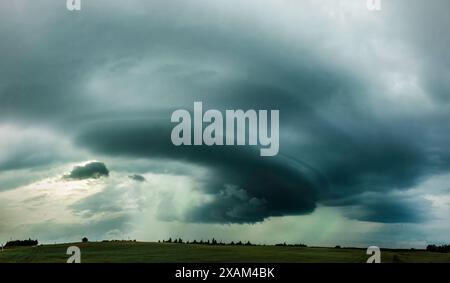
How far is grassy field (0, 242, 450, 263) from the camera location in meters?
15.7

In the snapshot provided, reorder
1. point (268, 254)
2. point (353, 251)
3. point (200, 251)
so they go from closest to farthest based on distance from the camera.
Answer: point (353, 251)
point (268, 254)
point (200, 251)

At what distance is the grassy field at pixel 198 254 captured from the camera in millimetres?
15734

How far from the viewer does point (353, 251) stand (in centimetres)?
1583

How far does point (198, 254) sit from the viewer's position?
61.8ft
